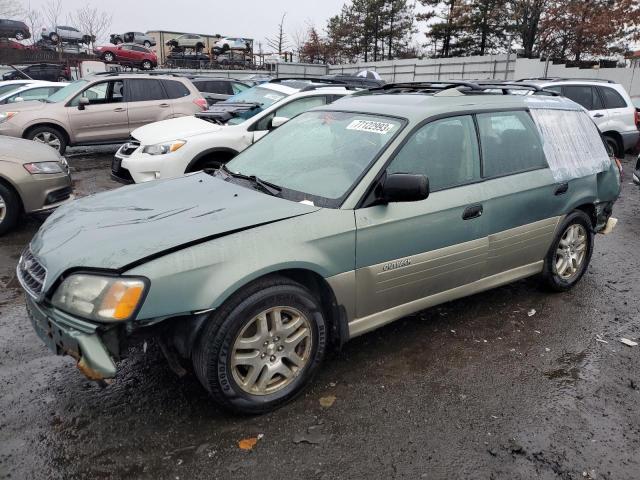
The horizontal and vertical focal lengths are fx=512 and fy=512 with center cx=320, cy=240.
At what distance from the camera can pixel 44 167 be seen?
5863 mm

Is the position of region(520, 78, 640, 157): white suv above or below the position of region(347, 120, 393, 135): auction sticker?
below

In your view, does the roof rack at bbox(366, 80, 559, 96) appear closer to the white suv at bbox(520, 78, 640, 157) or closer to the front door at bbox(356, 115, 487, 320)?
the front door at bbox(356, 115, 487, 320)

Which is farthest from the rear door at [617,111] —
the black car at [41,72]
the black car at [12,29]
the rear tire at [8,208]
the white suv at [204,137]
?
the black car at [12,29]

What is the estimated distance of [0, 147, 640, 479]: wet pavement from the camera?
251 centimetres

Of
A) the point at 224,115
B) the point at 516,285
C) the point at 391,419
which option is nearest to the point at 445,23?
the point at 224,115

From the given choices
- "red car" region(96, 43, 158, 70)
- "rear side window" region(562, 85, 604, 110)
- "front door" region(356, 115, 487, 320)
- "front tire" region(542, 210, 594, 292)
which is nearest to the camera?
"front door" region(356, 115, 487, 320)

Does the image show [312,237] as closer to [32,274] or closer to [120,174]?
[32,274]

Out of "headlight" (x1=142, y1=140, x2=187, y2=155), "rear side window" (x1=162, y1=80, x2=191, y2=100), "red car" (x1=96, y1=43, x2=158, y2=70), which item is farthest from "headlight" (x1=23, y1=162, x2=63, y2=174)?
"red car" (x1=96, y1=43, x2=158, y2=70)

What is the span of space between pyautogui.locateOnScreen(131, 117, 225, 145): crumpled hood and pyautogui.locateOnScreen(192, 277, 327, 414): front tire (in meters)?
4.54

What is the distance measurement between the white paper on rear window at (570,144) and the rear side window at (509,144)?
109mm

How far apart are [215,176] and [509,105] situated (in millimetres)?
2346

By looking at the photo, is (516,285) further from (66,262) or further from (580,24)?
(580,24)

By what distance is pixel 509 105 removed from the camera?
4023 millimetres

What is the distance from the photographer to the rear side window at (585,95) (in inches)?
414
